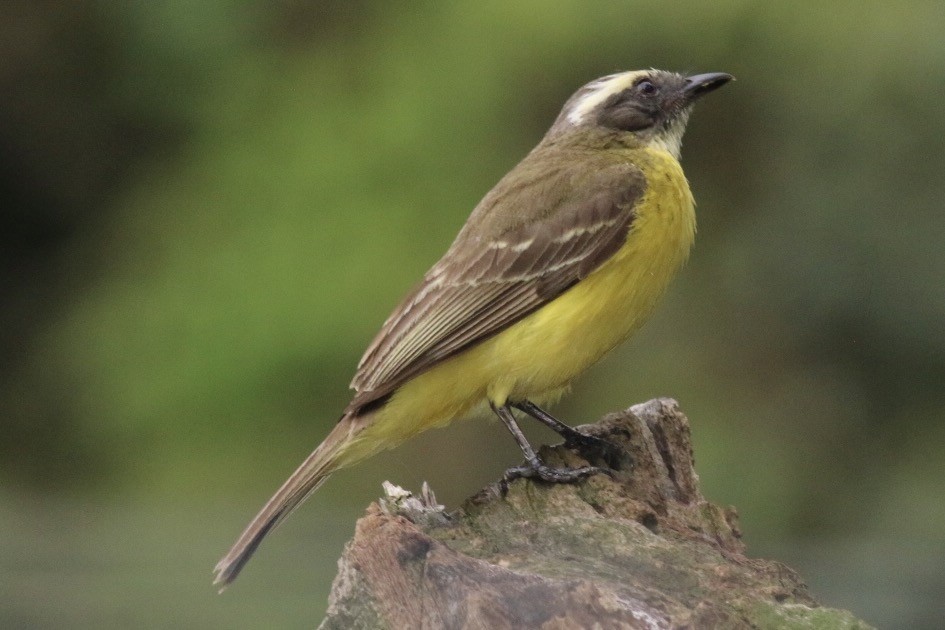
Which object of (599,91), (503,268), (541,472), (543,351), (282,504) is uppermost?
(599,91)

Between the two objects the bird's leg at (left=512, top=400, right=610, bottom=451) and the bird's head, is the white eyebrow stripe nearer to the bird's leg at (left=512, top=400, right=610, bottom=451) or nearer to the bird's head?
the bird's head

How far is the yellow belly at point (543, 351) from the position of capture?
5941 mm

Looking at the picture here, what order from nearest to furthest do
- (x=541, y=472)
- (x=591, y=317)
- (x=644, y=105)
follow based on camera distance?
(x=541, y=472) < (x=591, y=317) < (x=644, y=105)

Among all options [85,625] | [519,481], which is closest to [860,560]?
[519,481]

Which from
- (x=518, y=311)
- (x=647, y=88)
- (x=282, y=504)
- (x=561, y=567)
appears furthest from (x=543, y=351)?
(x=647, y=88)

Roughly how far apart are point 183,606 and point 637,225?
90.7 inches

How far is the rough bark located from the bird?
1.73 feet

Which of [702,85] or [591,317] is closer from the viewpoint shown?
[591,317]

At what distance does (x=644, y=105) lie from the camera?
22.9ft

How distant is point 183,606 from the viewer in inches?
241

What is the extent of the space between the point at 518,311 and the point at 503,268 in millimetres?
224

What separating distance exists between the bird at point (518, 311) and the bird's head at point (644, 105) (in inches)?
16.7

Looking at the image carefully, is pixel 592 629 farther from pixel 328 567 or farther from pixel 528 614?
→ pixel 328 567

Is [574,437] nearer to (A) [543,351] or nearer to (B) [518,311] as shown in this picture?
(A) [543,351]
